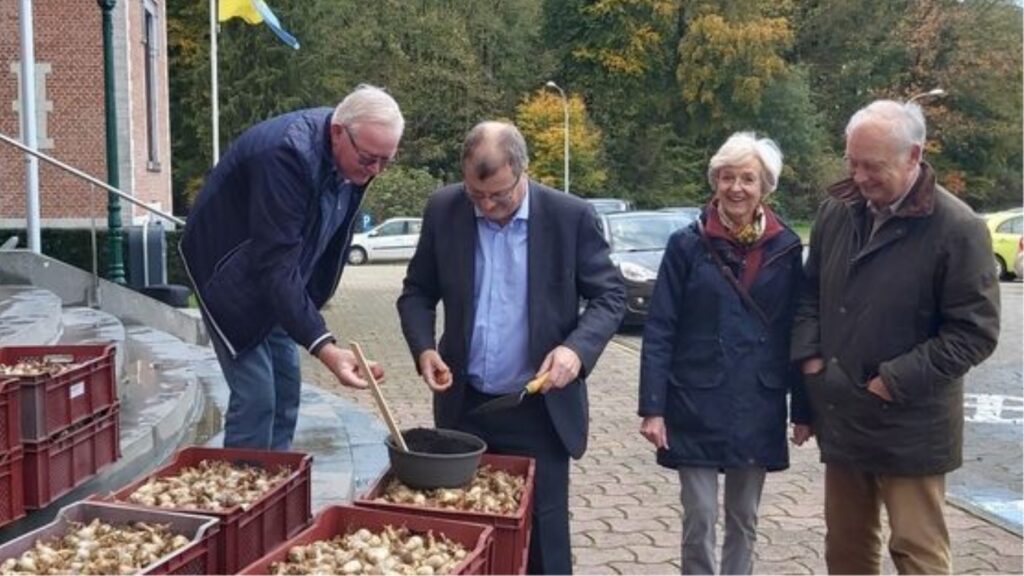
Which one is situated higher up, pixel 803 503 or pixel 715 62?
pixel 715 62

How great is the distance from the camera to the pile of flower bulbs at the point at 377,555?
8.38ft

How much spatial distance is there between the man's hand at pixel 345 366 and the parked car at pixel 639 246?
1025 centimetres

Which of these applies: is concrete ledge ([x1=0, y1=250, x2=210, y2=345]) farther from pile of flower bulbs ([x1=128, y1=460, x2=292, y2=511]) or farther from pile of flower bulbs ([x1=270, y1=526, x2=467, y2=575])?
pile of flower bulbs ([x1=270, y1=526, x2=467, y2=575])

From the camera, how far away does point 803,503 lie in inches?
249

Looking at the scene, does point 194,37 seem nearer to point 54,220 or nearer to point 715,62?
point 715,62

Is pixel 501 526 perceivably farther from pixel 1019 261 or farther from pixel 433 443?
pixel 1019 261

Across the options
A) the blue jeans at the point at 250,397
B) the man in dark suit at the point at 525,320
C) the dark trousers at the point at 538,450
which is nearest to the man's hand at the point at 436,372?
the man in dark suit at the point at 525,320

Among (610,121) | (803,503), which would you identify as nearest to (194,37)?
(610,121)

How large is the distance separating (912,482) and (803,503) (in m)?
2.80

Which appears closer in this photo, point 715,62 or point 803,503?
point 803,503

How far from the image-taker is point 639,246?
15172mm

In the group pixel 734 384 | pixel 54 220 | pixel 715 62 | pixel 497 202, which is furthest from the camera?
pixel 715 62

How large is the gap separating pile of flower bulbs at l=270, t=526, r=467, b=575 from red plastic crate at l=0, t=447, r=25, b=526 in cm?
162

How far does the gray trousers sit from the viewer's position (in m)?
3.96
